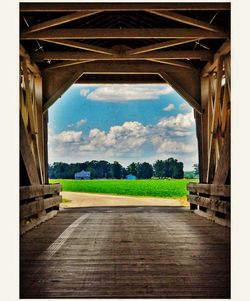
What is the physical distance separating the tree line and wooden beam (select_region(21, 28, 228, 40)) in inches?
2293

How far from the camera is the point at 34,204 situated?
768 cm

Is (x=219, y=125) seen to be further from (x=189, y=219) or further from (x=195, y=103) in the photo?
(x=189, y=219)

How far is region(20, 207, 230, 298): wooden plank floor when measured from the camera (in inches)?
138

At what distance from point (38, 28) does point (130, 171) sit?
2688 inches

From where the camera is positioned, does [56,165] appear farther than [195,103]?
Yes

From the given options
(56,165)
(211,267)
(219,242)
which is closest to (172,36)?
(219,242)

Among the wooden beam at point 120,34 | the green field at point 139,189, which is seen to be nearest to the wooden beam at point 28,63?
the wooden beam at point 120,34

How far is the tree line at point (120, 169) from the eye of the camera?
67.7 m

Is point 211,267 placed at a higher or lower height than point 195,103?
lower

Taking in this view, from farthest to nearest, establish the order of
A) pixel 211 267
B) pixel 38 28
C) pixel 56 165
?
pixel 56 165 → pixel 38 28 → pixel 211 267

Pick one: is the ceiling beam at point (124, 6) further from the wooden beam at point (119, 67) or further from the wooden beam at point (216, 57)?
the wooden beam at point (119, 67)

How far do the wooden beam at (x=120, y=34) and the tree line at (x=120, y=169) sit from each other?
58.2 metres

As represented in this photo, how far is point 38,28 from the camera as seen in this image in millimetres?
7750

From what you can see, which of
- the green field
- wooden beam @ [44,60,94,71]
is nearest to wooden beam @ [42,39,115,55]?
wooden beam @ [44,60,94,71]
